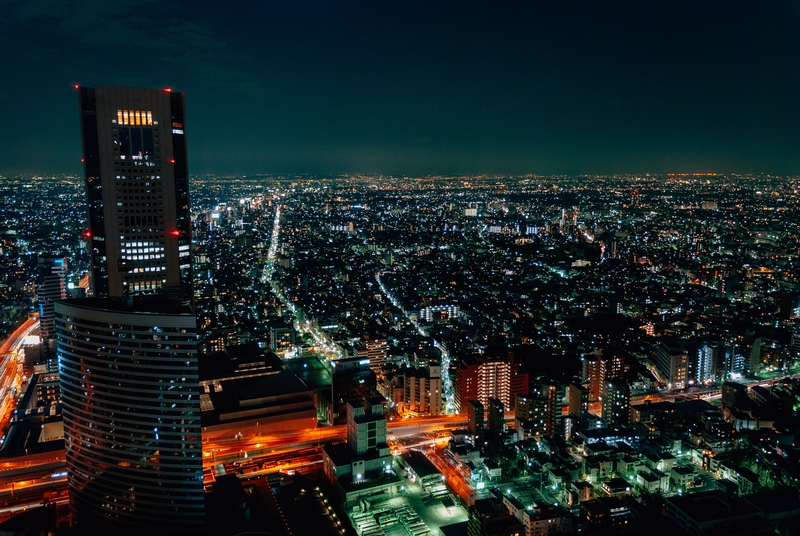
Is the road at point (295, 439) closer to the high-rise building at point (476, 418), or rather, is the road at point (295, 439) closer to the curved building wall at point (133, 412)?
the high-rise building at point (476, 418)

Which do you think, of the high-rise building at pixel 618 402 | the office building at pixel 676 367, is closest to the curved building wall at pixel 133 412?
the high-rise building at pixel 618 402

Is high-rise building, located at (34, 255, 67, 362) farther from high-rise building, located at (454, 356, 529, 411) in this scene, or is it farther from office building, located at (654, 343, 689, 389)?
office building, located at (654, 343, 689, 389)

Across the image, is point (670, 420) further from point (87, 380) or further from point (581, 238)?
point (581, 238)

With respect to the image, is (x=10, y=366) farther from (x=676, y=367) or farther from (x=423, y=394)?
(x=676, y=367)

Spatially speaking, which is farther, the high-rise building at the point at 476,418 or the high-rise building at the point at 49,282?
the high-rise building at the point at 49,282

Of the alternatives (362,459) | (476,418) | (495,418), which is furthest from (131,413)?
(495,418)

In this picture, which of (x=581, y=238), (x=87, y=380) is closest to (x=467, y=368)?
(x=87, y=380)

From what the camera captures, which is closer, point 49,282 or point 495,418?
point 495,418
